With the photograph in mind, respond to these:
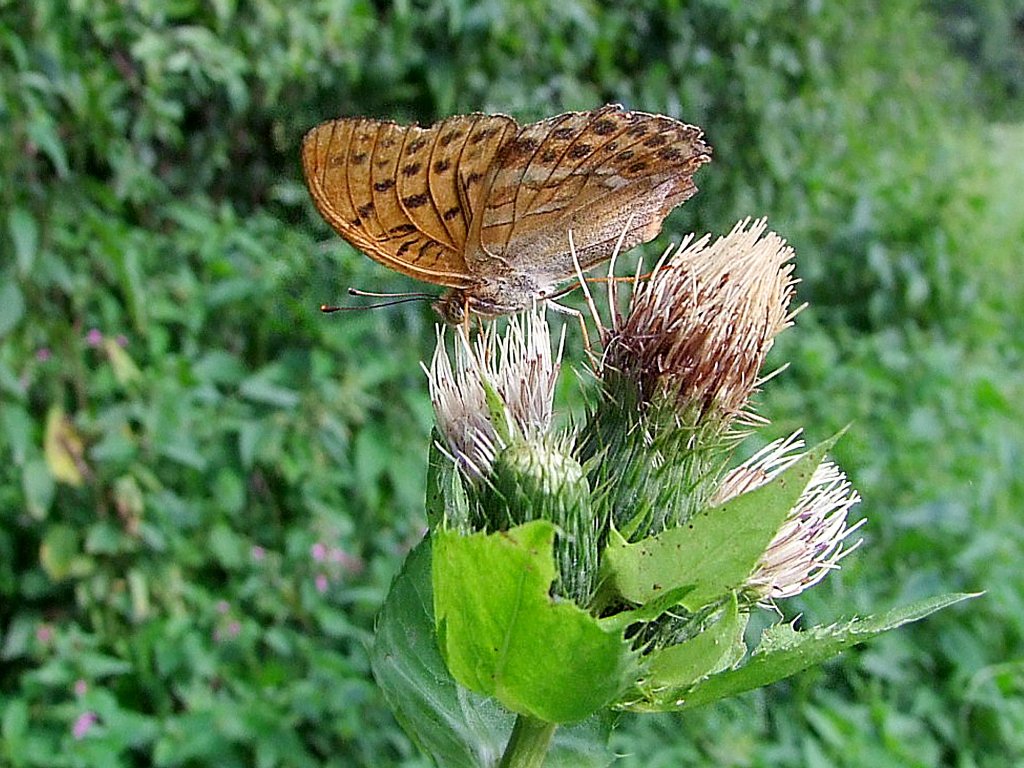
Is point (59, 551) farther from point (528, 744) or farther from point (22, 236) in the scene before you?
point (528, 744)

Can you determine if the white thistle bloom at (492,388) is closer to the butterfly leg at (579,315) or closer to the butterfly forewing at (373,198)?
the butterfly leg at (579,315)


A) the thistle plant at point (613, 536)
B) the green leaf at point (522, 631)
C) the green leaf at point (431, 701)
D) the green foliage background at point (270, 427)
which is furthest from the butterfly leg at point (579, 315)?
the green foliage background at point (270, 427)

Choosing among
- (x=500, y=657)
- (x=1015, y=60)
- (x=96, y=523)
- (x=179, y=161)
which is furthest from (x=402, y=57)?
(x=1015, y=60)

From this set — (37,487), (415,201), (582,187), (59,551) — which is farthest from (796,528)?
(59,551)

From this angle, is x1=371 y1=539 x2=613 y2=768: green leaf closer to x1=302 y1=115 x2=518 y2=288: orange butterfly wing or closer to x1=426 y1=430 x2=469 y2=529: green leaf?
x1=426 y1=430 x2=469 y2=529: green leaf

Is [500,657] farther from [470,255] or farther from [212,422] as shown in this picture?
[212,422]

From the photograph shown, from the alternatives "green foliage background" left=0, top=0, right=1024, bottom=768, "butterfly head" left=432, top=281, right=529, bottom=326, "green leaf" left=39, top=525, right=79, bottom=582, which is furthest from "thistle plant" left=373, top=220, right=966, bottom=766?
"green leaf" left=39, top=525, right=79, bottom=582
